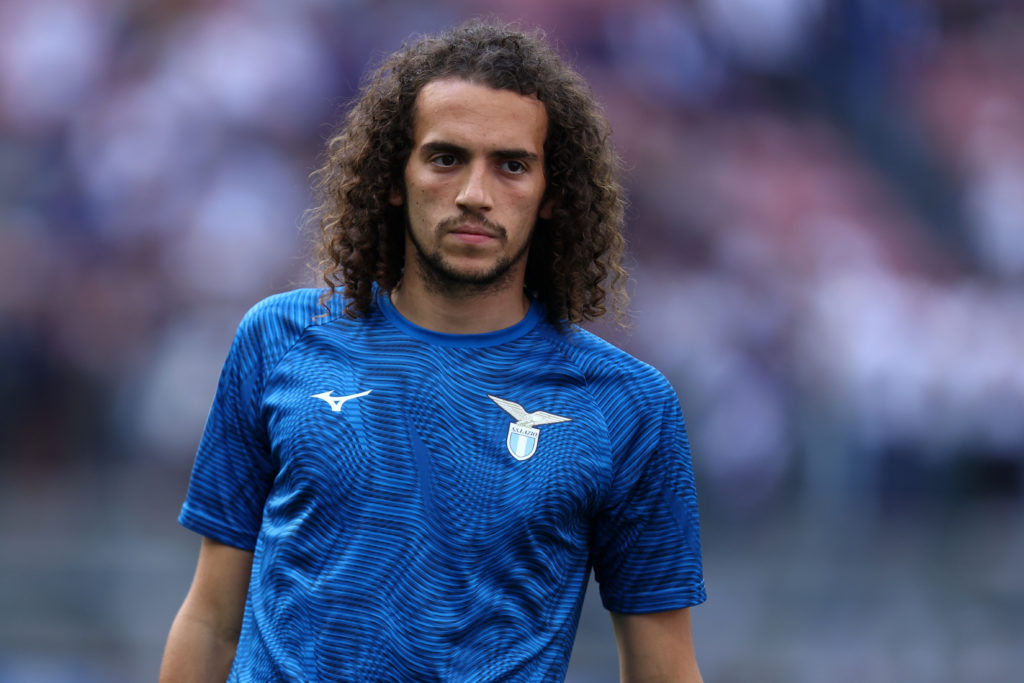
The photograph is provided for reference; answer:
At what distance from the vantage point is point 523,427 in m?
2.68

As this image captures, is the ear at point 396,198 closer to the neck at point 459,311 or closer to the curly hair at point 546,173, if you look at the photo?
the curly hair at point 546,173

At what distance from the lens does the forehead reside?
107 inches

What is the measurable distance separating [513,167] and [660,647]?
3.47 ft

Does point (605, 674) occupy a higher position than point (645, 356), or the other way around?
point (645, 356)

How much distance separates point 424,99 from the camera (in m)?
2.84

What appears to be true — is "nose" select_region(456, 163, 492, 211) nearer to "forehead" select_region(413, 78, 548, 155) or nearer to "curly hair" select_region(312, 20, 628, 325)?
"forehead" select_region(413, 78, 548, 155)

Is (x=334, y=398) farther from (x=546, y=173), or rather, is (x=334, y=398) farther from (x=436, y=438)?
(x=546, y=173)

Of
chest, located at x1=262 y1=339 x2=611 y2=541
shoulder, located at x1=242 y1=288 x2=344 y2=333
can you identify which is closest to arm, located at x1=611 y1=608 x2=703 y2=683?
chest, located at x1=262 y1=339 x2=611 y2=541

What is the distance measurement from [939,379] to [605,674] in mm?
6364

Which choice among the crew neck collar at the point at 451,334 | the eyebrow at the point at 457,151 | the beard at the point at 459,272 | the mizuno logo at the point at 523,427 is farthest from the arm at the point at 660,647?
the eyebrow at the point at 457,151

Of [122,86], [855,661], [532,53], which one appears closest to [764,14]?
[122,86]

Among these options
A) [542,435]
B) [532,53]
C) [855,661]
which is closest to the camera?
[542,435]

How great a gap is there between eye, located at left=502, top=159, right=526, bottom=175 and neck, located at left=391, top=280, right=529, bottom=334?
249mm

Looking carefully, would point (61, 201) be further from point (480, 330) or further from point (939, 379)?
point (480, 330)
